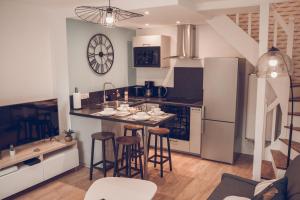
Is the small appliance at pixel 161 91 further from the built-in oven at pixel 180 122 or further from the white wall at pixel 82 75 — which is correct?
the white wall at pixel 82 75

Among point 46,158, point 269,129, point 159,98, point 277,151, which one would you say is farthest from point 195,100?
point 46,158

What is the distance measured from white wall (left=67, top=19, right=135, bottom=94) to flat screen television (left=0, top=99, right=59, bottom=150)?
64 cm

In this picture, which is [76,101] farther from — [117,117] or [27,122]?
[117,117]

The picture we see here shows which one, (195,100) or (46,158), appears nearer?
(46,158)

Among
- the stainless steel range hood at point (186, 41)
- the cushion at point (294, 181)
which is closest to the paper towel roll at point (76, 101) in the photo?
the stainless steel range hood at point (186, 41)

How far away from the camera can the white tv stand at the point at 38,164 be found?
133 inches

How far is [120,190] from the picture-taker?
2.63 m

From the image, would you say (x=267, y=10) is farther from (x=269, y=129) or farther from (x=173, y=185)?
(x=173, y=185)

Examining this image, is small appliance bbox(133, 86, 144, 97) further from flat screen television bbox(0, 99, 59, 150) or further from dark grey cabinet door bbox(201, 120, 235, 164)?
flat screen television bbox(0, 99, 59, 150)

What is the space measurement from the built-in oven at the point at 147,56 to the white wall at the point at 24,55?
6.50ft

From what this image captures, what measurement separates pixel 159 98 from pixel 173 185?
2235mm

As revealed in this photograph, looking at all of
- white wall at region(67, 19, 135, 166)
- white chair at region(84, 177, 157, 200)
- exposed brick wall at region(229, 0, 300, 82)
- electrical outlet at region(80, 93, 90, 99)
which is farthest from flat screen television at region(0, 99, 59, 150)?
exposed brick wall at region(229, 0, 300, 82)

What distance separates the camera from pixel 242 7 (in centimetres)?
352

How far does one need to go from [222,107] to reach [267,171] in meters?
1.30
